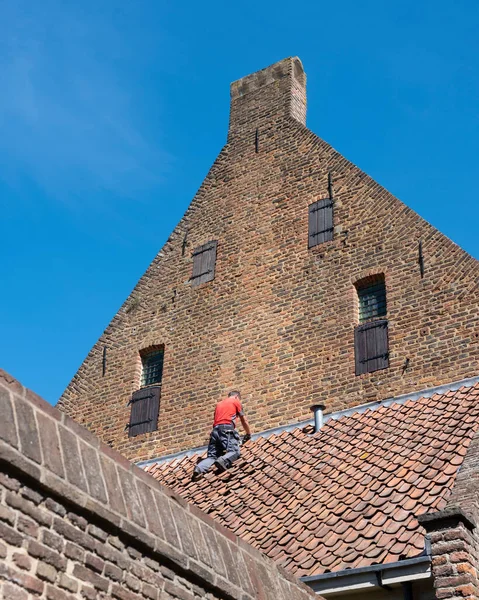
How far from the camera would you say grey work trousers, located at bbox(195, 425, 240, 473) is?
13.3 metres

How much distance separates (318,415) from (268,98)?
812 centimetres

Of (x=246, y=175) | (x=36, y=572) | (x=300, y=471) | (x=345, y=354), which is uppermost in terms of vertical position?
(x=246, y=175)

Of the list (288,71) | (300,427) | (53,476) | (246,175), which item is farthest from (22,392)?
(288,71)

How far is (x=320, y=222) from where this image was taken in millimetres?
16641

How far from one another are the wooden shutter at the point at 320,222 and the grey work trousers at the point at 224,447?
459 cm

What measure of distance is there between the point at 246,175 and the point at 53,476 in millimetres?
14107

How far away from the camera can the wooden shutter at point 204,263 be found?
1798 centimetres

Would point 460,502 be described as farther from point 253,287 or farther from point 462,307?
point 253,287

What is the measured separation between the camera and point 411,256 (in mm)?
15086

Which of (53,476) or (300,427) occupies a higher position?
(300,427)

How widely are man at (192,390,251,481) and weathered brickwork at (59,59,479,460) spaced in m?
1.75

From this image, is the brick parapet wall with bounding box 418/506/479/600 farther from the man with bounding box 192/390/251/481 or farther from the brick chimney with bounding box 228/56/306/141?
the brick chimney with bounding box 228/56/306/141

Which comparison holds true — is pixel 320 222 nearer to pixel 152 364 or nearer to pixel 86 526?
pixel 152 364

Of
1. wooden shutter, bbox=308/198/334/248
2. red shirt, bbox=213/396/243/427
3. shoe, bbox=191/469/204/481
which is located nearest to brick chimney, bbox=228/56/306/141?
wooden shutter, bbox=308/198/334/248
